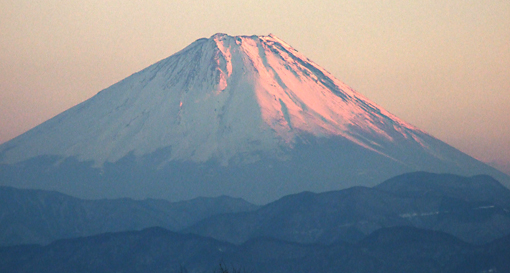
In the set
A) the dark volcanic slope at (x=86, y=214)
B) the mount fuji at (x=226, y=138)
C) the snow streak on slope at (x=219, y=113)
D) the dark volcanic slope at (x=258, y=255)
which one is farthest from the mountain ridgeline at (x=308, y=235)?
the snow streak on slope at (x=219, y=113)

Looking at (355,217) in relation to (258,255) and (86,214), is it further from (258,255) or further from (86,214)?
(86,214)

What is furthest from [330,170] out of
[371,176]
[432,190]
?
[432,190]

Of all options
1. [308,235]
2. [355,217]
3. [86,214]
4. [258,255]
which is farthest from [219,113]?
[258,255]

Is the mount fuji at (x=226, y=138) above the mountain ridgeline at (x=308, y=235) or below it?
above

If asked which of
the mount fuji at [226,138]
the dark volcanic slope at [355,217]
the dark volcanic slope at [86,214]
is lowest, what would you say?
the dark volcanic slope at [86,214]

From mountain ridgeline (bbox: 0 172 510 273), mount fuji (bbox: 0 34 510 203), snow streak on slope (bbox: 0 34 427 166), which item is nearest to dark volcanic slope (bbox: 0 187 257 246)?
mountain ridgeline (bbox: 0 172 510 273)

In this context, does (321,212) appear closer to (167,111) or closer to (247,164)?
(247,164)

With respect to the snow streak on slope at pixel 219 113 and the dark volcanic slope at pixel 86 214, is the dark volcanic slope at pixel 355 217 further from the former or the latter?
the snow streak on slope at pixel 219 113
